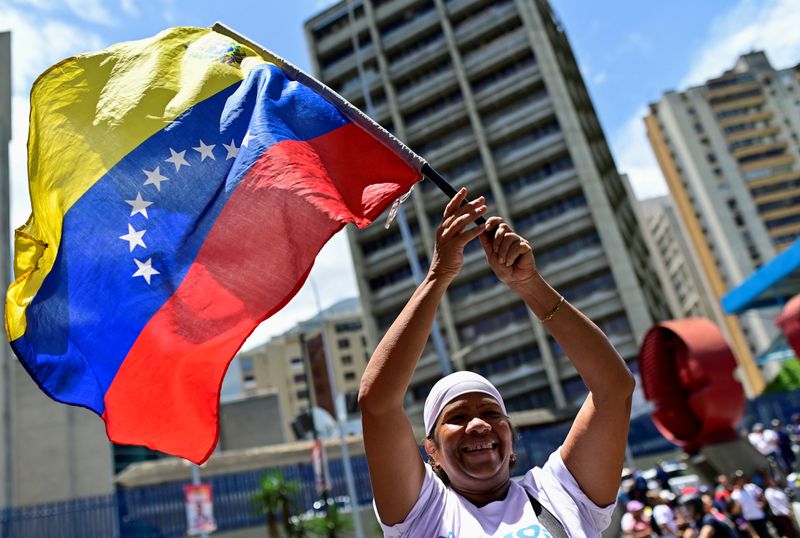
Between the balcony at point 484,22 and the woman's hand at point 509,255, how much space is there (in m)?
50.7

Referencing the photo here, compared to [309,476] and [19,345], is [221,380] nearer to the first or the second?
[19,345]

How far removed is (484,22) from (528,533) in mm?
52034

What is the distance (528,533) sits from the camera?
2.14m

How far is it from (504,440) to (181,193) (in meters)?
2.04

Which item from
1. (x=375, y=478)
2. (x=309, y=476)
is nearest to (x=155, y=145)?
(x=375, y=478)

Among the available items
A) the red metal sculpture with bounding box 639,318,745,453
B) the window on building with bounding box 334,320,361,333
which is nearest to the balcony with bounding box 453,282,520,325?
the red metal sculpture with bounding box 639,318,745,453

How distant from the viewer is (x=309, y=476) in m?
23.8

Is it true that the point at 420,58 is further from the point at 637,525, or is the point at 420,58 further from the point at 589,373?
the point at 589,373

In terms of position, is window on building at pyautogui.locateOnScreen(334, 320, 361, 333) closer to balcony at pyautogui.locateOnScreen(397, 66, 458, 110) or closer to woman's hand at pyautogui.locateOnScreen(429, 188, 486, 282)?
balcony at pyautogui.locateOnScreen(397, 66, 458, 110)

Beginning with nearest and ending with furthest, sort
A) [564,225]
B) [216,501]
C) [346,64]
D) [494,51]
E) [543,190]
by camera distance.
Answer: [216,501] < [564,225] < [543,190] < [494,51] < [346,64]

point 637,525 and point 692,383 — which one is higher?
point 692,383

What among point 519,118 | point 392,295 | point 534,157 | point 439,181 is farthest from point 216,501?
point 519,118

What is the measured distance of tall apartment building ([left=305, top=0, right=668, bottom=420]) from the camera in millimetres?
43844

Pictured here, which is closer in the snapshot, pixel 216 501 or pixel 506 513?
pixel 506 513
